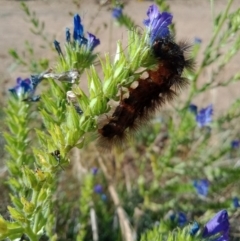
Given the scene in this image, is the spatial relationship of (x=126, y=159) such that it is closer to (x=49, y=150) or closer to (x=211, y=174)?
(x=211, y=174)

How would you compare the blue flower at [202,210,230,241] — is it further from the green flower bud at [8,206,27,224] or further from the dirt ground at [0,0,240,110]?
the dirt ground at [0,0,240,110]

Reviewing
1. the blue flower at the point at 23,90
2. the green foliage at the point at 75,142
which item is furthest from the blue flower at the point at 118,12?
the blue flower at the point at 23,90

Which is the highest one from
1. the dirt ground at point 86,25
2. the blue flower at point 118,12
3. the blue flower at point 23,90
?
the dirt ground at point 86,25

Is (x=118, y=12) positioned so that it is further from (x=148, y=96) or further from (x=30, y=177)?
(x=30, y=177)

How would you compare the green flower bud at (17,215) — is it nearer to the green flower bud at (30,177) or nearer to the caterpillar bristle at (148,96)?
the green flower bud at (30,177)

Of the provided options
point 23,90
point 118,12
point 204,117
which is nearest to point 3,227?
point 23,90
